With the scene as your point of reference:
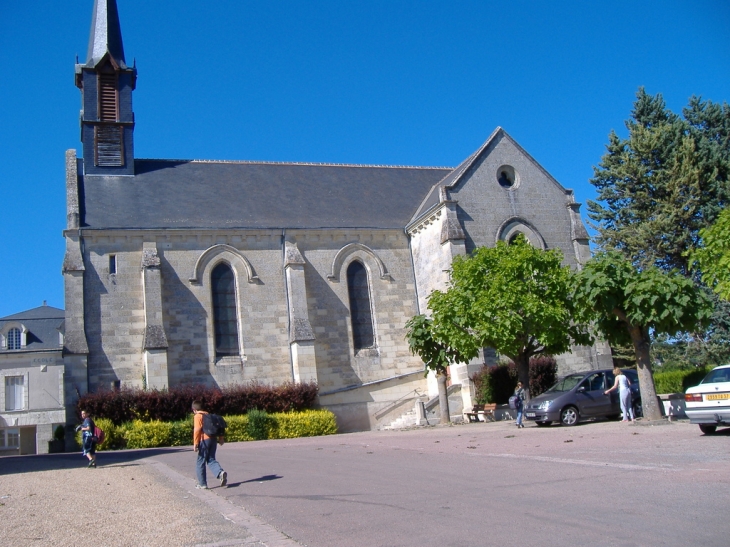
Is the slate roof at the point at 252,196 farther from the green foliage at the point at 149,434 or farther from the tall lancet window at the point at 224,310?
the green foliage at the point at 149,434

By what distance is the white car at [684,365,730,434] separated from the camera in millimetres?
13203

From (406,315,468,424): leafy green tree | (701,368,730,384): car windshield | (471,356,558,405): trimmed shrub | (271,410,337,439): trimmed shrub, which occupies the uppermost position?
(406,315,468,424): leafy green tree

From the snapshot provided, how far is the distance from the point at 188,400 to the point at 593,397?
44.7 feet

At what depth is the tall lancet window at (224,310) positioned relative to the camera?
28.2m

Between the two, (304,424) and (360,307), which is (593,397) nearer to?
(304,424)

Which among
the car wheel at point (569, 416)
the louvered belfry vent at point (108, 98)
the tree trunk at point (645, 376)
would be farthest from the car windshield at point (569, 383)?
the louvered belfry vent at point (108, 98)

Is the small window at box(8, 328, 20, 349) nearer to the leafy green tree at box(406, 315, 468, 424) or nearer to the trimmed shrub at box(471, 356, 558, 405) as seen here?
the leafy green tree at box(406, 315, 468, 424)

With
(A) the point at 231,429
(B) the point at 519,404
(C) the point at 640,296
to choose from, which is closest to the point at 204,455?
(C) the point at 640,296

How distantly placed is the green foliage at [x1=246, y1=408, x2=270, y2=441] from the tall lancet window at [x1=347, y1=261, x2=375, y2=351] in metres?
5.96

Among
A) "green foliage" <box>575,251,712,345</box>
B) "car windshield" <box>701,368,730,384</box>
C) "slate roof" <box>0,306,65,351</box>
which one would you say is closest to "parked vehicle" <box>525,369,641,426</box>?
"green foliage" <box>575,251,712,345</box>

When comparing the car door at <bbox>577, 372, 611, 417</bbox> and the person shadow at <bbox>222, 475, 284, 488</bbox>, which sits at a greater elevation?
the car door at <bbox>577, 372, 611, 417</bbox>

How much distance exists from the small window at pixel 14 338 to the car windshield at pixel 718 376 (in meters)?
33.3

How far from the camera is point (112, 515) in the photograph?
28.7 ft

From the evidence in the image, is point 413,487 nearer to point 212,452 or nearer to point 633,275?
point 212,452
